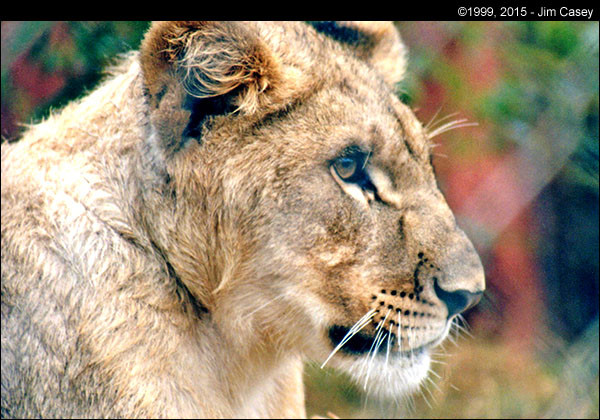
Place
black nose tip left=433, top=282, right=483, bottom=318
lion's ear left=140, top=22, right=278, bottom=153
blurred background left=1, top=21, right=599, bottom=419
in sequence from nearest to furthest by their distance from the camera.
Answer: lion's ear left=140, top=22, right=278, bottom=153, black nose tip left=433, top=282, right=483, bottom=318, blurred background left=1, top=21, right=599, bottom=419

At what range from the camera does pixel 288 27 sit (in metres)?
2.86

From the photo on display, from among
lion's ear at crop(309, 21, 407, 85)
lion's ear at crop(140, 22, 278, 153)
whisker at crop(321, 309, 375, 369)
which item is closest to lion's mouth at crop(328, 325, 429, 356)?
whisker at crop(321, 309, 375, 369)

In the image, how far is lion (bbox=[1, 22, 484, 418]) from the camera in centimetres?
251

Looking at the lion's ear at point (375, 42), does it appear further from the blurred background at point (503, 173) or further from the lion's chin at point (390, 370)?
the lion's chin at point (390, 370)

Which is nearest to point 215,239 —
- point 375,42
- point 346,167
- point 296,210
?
point 296,210

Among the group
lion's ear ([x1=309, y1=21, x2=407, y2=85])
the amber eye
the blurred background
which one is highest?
lion's ear ([x1=309, y1=21, x2=407, y2=85])

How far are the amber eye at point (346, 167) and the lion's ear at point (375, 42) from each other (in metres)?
0.69

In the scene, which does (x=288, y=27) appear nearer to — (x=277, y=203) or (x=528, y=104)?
(x=277, y=203)

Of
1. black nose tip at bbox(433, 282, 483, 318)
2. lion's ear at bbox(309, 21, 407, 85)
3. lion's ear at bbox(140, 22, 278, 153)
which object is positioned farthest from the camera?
lion's ear at bbox(309, 21, 407, 85)

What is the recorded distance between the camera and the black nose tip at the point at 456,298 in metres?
2.60

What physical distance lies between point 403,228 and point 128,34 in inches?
78.6

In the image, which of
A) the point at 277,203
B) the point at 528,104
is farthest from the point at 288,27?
the point at 528,104

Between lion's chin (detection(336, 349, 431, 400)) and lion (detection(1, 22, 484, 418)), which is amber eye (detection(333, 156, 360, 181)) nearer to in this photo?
Result: lion (detection(1, 22, 484, 418))

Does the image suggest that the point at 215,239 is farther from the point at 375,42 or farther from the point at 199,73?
the point at 375,42
